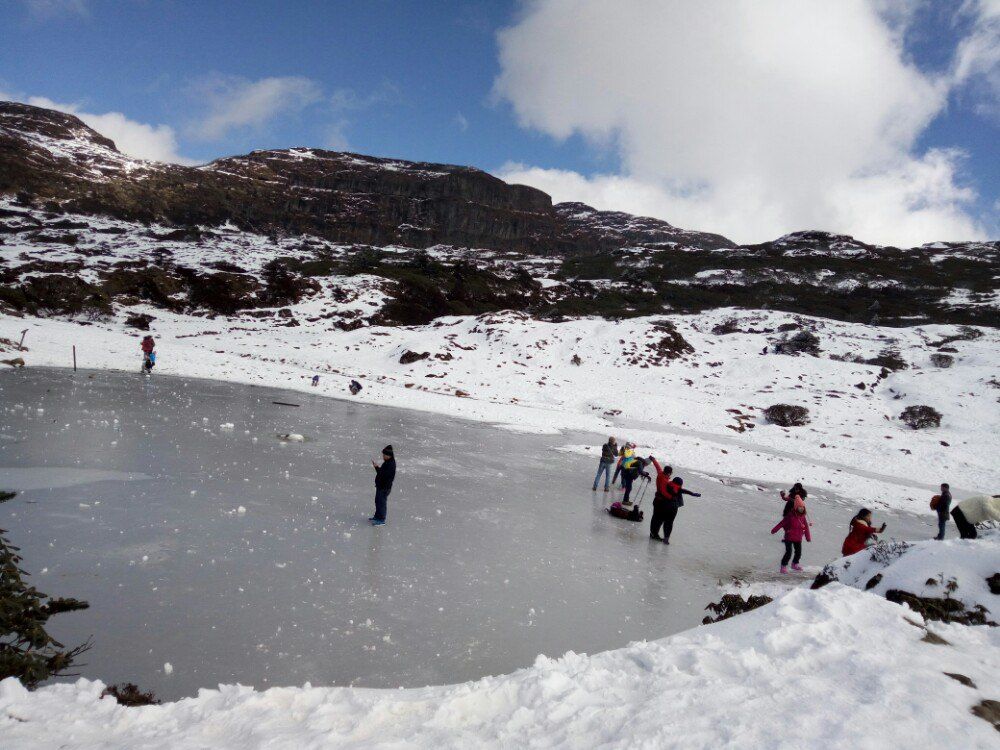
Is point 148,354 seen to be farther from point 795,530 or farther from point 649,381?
point 649,381

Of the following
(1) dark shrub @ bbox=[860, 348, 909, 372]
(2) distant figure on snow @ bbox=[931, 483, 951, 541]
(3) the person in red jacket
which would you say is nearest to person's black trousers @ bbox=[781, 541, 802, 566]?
(3) the person in red jacket

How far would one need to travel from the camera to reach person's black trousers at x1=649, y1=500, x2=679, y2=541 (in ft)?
35.6

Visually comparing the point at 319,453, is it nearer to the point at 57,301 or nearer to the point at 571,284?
the point at 57,301

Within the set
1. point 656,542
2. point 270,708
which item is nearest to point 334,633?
point 270,708

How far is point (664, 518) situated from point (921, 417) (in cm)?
2826

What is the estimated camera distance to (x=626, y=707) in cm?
390

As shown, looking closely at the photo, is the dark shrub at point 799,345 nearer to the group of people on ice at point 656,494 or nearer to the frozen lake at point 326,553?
the frozen lake at point 326,553

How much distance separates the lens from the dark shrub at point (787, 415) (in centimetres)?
3006

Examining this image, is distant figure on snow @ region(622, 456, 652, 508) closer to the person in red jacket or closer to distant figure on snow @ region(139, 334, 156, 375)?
A: the person in red jacket

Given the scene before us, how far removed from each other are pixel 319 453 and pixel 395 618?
9205 millimetres

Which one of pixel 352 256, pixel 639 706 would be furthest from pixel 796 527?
pixel 352 256

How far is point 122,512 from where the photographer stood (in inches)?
326

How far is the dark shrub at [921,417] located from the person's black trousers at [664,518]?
2754cm

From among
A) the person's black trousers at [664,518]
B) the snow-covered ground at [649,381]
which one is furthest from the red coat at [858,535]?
the snow-covered ground at [649,381]
